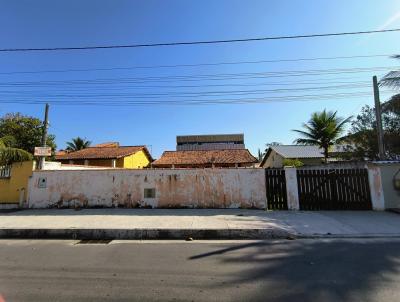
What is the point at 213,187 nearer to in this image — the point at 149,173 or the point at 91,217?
the point at 149,173

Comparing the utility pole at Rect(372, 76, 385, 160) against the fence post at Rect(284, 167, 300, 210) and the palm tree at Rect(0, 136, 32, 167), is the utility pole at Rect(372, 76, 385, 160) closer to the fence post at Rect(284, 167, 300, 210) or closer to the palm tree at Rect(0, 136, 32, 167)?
the fence post at Rect(284, 167, 300, 210)

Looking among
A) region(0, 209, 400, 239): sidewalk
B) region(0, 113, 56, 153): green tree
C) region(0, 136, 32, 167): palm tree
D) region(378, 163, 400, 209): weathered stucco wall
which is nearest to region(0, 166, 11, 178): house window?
region(0, 136, 32, 167): palm tree

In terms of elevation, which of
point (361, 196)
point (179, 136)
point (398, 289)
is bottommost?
point (398, 289)

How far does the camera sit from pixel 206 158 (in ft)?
108

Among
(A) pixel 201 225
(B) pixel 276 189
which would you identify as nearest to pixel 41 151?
(A) pixel 201 225

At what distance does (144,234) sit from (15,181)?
29.3 feet

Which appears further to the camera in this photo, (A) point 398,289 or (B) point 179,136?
(B) point 179,136

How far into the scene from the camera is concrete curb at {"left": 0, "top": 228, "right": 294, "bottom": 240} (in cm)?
736

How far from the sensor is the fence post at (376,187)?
1058cm

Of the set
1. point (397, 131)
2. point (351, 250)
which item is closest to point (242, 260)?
point (351, 250)

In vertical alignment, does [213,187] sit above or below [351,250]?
above

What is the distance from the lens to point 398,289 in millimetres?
3822

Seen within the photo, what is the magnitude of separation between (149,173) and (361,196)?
8.74 m

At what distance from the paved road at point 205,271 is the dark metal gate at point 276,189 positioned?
442cm
